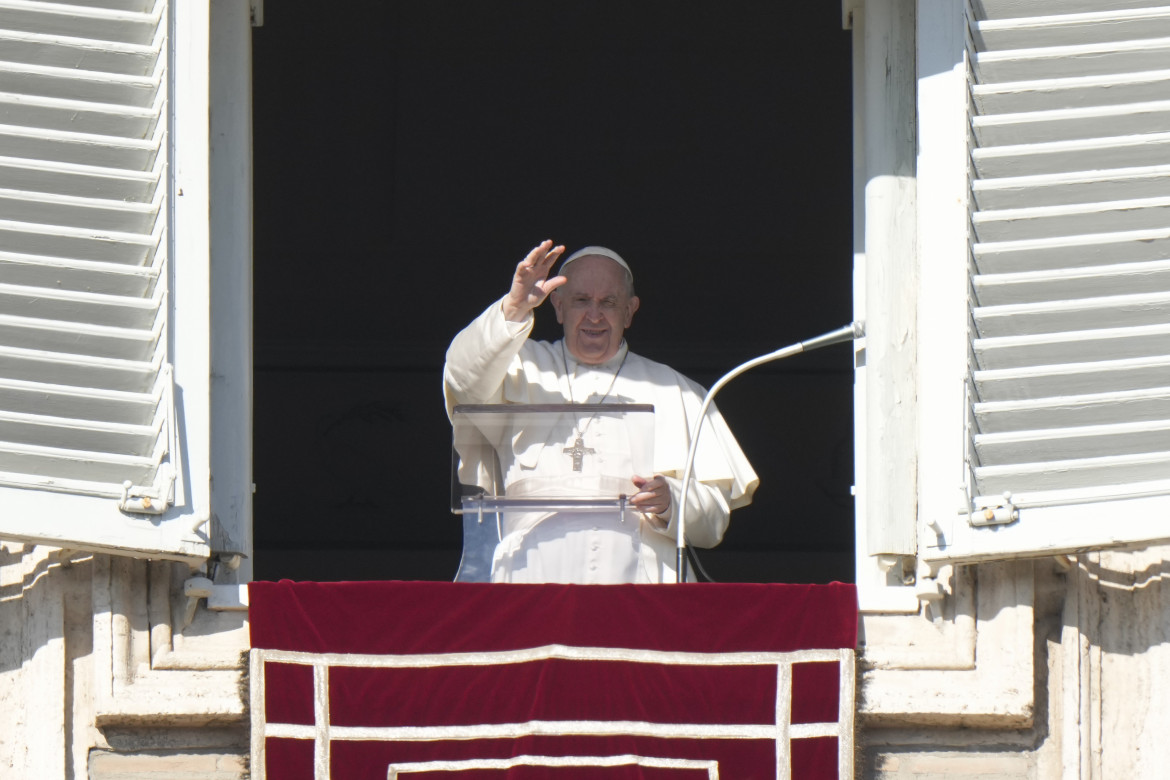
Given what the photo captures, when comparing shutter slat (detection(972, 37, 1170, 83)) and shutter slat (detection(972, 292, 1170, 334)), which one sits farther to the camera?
shutter slat (detection(972, 37, 1170, 83))

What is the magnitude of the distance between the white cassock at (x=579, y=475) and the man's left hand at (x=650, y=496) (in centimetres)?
4

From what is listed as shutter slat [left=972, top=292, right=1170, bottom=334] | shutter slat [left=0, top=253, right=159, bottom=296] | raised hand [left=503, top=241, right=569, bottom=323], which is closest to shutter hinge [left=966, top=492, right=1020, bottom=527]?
shutter slat [left=972, top=292, right=1170, bottom=334]

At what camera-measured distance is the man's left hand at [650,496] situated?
173 inches

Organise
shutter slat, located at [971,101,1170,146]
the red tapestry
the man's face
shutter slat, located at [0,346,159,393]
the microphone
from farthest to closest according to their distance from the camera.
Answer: the man's face
the microphone
shutter slat, located at [971,101,1170,146]
shutter slat, located at [0,346,159,393]
the red tapestry

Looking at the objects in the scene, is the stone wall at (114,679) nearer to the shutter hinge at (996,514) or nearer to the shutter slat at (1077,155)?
the shutter hinge at (996,514)

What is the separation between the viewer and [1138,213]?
4172 millimetres

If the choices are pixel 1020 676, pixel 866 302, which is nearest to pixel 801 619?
pixel 1020 676

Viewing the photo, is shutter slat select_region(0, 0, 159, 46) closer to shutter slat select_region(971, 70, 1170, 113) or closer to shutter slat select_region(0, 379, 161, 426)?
shutter slat select_region(0, 379, 161, 426)

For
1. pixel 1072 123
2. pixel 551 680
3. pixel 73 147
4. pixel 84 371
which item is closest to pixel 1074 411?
pixel 1072 123

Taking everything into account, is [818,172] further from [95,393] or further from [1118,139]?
[95,393]

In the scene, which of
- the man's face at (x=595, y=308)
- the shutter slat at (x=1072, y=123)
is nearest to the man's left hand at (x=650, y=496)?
the man's face at (x=595, y=308)

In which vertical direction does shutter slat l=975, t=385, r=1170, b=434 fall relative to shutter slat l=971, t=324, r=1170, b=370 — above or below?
below

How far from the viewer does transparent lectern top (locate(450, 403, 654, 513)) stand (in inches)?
175

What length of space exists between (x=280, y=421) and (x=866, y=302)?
4789 millimetres
